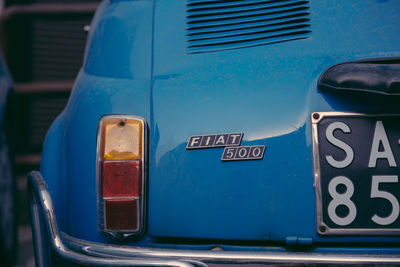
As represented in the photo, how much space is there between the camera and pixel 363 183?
1426 mm

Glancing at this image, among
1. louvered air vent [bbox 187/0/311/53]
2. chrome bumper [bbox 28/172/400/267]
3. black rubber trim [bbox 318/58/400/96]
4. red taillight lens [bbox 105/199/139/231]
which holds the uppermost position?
louvered air vent [bbox 187/0/311/53]

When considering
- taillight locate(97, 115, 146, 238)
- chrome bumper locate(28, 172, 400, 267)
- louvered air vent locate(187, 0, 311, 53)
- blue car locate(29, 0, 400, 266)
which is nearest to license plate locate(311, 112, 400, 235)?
blue car locate(29, 0, 400, 266)

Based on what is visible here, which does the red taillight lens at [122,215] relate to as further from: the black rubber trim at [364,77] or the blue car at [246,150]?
the black rubber trim at [364,77]

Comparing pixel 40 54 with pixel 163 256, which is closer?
pixel 163 256

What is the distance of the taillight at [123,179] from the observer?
1513mm

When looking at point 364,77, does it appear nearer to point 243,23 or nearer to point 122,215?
point 243,23

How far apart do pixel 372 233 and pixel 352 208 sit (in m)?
0.09

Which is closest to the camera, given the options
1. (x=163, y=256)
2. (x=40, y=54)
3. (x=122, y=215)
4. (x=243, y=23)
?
(x=163, y=256)

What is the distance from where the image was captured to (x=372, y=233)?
1413mm

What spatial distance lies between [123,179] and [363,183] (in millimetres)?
742

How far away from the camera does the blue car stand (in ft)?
4.67

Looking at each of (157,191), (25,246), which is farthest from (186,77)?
(25,246)

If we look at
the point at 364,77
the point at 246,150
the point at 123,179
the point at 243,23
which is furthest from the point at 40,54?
the point at 364,77

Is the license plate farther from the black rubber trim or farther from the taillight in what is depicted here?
the taillight
